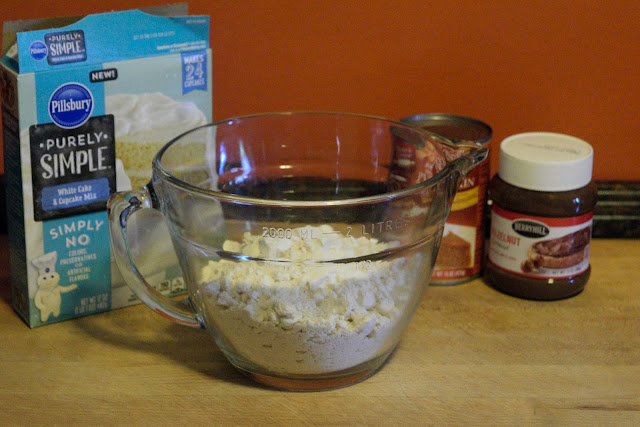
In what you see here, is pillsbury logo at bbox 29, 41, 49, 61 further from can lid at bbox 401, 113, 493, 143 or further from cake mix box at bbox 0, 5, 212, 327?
can lid at bbox 401, 113, 493, 143

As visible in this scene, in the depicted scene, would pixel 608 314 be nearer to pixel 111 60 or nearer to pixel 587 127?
pixel 587 127

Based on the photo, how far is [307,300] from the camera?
30.7 inches

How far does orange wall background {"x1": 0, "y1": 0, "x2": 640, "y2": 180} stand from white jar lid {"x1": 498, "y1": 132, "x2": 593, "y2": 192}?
6.3 inches

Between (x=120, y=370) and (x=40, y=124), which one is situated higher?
(x=40, y=124)

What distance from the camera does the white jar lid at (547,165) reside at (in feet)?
3.22

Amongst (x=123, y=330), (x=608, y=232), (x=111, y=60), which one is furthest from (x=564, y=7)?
(x=123, y=330)

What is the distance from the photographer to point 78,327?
97cm

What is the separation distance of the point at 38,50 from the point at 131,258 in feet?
0.78

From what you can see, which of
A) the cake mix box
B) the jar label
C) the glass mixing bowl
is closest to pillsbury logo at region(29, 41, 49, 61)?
the cake mix box

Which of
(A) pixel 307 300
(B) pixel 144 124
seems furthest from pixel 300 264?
(B) pixel 144 124

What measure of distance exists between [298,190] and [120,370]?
299mm

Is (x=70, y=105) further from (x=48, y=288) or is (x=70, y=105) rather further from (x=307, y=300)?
(x=307, y=300)

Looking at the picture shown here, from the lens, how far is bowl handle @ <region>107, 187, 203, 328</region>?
822mm

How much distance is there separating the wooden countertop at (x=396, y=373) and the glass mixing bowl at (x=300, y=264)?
0.04 meters
